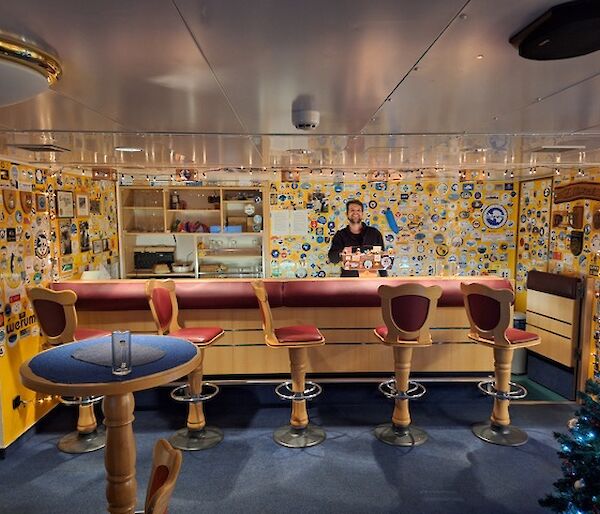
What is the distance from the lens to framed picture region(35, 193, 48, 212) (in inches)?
149

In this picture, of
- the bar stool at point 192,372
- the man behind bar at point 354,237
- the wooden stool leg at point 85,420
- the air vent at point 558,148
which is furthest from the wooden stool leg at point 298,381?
the man behind bar at point 354,237

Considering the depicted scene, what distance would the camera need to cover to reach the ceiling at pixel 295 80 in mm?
1241

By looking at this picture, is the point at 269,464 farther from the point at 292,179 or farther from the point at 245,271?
the point at 245,271

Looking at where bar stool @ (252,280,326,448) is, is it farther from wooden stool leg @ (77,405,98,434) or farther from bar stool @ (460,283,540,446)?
wooden stool leg @ (77,405,98,434)

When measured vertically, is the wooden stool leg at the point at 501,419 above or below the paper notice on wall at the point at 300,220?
below

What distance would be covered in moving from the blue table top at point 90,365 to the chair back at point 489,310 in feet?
7.23

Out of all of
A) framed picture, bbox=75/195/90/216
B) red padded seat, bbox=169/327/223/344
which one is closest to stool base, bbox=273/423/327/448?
red padded seat, bbox=169/327/223/344

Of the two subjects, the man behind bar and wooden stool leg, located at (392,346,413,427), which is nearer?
wooden stool leg, located at (392,346,413,427)

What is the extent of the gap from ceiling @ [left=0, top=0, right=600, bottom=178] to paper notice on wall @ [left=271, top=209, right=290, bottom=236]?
2.82m

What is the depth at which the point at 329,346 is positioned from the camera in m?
4.26

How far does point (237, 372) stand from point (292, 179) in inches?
75.3

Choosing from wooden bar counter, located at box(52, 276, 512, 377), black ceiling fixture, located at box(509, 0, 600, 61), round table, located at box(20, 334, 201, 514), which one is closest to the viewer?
black ceiling fixture, located at box(509, 0, 600, 61)

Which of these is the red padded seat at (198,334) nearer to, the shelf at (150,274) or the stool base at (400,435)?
the stool base at (400,435)

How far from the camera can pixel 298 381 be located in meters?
3.49
